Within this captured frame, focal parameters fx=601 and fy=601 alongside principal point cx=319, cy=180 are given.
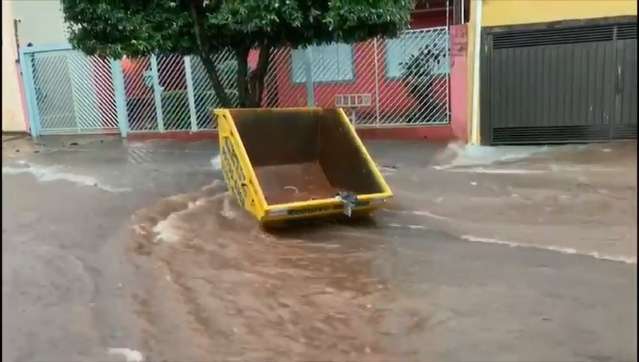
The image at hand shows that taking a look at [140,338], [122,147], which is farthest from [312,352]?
[122,147]

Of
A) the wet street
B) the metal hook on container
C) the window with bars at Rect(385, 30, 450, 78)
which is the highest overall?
the window with bars at Rect(385, 30, 450, 78)

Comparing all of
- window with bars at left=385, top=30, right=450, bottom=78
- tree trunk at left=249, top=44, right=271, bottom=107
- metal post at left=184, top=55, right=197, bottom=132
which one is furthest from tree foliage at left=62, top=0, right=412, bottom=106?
metal post at left=184, top=55, right=197, bottom=132

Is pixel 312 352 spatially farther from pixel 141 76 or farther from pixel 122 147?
pixel 141 76

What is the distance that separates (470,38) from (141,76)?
632cm

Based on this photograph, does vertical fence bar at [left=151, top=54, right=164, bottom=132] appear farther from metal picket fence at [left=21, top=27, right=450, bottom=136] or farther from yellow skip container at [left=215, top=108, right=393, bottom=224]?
yellow skip container at [left=215, top=108, right=393, bottom=224]

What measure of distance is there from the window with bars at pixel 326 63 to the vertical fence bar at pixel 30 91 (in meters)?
6.12

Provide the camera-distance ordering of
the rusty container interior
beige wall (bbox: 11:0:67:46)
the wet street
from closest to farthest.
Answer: the wet street → the rusty container interior → beige wall (bbox: 11:0:67:46)

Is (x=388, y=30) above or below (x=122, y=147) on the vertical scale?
above

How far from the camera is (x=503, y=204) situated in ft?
19.9

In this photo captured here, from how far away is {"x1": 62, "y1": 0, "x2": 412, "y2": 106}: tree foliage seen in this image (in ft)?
19.7

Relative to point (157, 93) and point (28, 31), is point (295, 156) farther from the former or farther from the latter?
point (28, 31)

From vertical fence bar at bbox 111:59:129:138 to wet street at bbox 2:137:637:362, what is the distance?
468cm

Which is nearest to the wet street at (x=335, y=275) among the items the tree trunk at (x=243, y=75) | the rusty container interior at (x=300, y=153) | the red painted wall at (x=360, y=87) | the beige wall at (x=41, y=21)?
the rusty container interior at (x=300, y=153)

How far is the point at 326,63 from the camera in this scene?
10648 millimetres
